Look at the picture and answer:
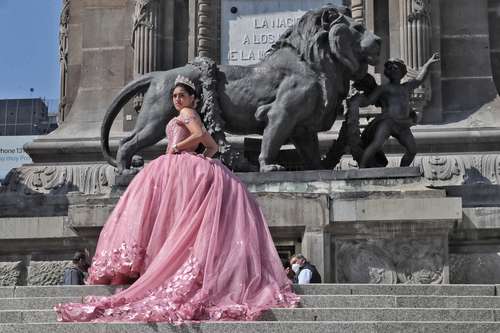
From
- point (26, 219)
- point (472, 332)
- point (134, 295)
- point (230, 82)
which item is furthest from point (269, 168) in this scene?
point (472, 332)

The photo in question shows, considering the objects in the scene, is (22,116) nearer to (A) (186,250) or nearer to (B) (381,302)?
(A) (186,250)

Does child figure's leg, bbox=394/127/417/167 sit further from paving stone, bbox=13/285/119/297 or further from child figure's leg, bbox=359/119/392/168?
paving stone, bbox=13/285/119/297

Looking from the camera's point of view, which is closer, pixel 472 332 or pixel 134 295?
pixel 472 332

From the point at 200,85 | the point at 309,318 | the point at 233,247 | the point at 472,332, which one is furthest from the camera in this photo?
the point at 200,85

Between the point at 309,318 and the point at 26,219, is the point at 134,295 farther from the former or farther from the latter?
the point at 26,219

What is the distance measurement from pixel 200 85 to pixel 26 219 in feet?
10.6

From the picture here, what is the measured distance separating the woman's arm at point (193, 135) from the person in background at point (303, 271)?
1990 mm

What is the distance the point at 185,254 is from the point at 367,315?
1860mm

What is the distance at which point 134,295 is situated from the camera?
9.95 m

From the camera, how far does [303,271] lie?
41.2 feet

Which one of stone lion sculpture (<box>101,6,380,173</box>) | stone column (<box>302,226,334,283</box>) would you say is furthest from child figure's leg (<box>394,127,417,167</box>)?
stone column (<box>302,226,334,283</box>)

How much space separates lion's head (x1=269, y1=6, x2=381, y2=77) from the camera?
15070 millimetres

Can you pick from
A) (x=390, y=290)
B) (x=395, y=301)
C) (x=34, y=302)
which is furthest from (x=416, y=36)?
(x=34, y=302)

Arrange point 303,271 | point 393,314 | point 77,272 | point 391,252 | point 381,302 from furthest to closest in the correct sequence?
1. point 391,252
2. point 77,272
3. point 303,271
4. point 381,302
5. point 393,314
